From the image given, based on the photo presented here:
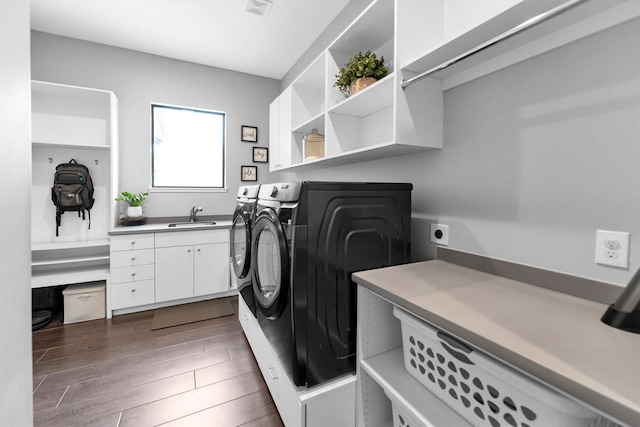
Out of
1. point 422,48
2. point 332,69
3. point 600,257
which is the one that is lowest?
point 600,257

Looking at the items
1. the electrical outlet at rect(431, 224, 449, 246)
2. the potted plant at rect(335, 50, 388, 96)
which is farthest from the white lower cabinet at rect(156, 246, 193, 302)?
the electrical outlet at rect(431, 224, 449, 246)

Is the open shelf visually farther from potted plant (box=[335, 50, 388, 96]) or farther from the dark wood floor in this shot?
potted plant (box=[335, 50, 388, 96])

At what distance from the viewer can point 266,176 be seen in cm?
398

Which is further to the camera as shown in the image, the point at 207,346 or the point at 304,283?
the point at 207,346

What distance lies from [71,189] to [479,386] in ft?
12.2

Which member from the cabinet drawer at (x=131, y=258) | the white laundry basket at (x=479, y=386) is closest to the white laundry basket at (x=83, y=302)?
the cabinet drawer at (x=131, y=258)

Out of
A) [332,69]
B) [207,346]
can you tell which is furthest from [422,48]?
[207,346]

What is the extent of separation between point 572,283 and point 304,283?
0.98 meters

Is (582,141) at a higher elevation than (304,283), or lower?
higher

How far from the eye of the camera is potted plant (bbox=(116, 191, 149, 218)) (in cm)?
303

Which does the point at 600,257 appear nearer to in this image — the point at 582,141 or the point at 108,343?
the point at 582,141

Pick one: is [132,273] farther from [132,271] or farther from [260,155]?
[260,155]

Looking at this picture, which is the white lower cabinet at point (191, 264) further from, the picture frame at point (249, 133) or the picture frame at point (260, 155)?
the picture frame at point (249, 133)

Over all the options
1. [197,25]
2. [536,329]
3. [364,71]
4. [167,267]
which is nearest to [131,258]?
[167,267]
